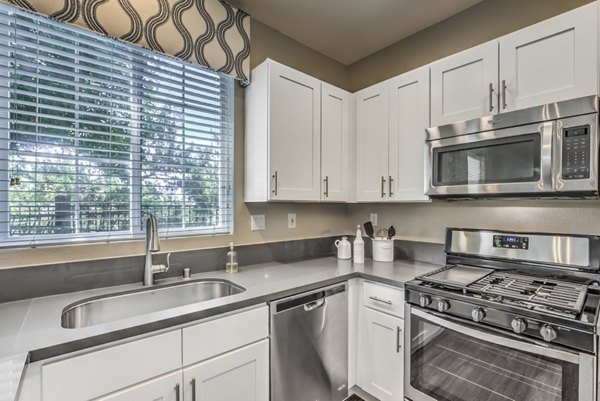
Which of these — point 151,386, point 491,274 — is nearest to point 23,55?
point 151,386

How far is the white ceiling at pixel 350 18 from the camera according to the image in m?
1.96

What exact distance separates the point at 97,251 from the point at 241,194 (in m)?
0.88

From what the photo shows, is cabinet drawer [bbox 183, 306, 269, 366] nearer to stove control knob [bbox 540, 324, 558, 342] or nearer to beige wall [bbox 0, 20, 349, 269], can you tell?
beige wall [bbox 0, 20, 349, 269]

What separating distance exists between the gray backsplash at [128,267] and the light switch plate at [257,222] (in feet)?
0.42

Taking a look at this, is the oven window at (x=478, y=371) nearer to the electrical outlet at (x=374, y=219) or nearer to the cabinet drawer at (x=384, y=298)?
the cabinet drawer at (x=384, y=298)

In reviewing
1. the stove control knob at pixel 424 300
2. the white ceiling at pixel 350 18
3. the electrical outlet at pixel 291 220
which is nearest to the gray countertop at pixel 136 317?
the stove control knob at pixel 424 300

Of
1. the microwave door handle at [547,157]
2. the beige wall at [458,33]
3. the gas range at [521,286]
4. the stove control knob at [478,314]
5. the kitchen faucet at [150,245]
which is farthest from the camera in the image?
the beige wall at [458,33]

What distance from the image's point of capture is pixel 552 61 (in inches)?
56.7

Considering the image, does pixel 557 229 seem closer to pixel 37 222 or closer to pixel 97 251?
pixel 97 251

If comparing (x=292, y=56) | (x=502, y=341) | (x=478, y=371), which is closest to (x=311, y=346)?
(x=478, y=371)

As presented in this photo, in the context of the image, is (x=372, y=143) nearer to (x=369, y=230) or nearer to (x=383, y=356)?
(x=369, y=230)

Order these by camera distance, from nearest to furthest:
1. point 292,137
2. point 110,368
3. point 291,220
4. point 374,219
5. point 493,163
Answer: point 110,368
point 493,163
point 292,137
point 291,220
point 374,219

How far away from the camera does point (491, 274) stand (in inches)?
66.8

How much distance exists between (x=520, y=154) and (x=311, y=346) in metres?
1.49
